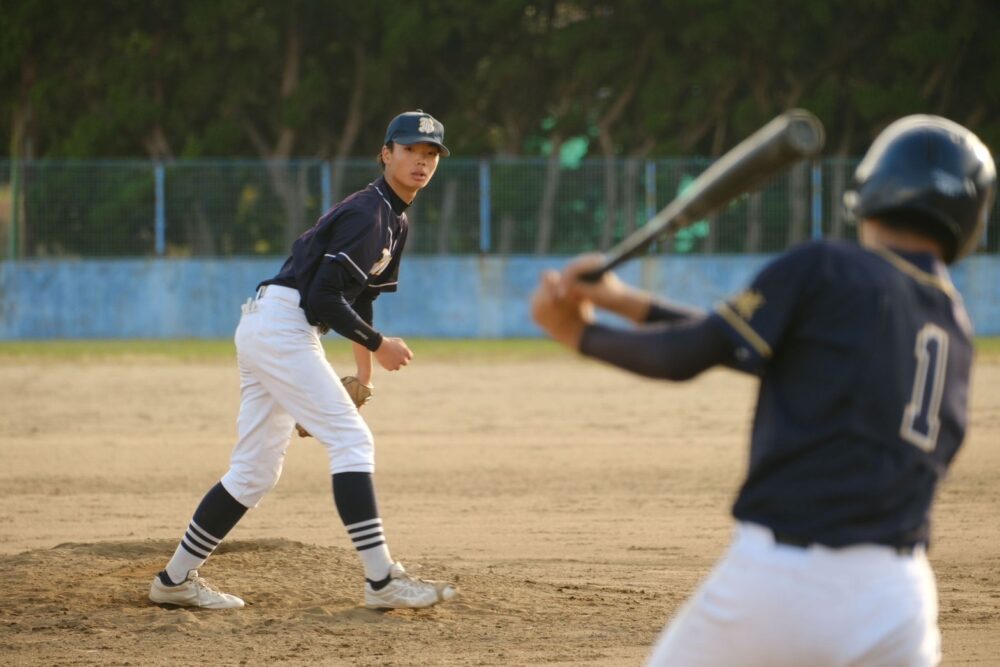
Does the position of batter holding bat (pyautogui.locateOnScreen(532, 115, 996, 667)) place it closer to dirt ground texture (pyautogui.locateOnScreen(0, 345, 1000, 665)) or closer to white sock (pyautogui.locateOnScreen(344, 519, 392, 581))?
dirt ground texture (pyautogui.locateOnScreen(0, 345, 1000, 665))

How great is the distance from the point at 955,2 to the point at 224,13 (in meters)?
14.8

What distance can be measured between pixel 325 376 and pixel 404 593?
942 millimetres

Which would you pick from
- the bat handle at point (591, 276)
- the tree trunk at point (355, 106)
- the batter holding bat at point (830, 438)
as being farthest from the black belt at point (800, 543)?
the tree trunk at point (355, 106)

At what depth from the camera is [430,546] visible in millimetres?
7668

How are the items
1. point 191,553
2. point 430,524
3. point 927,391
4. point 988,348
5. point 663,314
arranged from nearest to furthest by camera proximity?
point 927,391 < point 663,314 < point 191,553 < point 430,524 < point 988,348

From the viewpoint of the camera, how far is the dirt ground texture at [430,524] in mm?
5488

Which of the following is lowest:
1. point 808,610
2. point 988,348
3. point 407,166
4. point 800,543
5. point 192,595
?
point 988,348

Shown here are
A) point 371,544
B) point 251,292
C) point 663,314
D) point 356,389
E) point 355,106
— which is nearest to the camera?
point 663,314

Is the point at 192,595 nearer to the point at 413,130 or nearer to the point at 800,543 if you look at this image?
the point at 413,130

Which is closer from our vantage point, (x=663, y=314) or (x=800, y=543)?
(x=800, y=543)

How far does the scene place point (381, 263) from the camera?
5.86 metres

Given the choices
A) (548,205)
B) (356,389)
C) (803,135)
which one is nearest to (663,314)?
(803,135)

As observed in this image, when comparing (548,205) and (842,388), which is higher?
(842,388)

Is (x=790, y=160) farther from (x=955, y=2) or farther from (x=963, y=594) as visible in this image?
(x=955, y=2)
